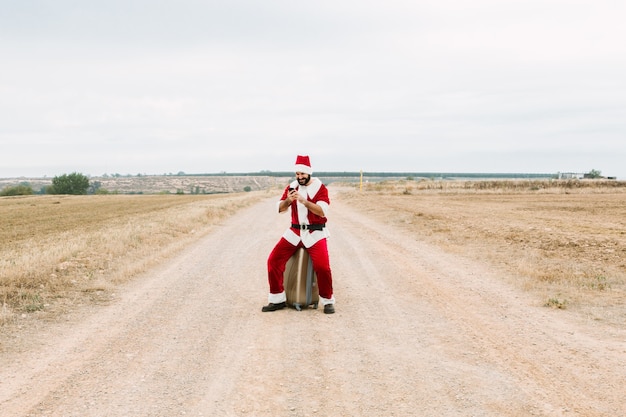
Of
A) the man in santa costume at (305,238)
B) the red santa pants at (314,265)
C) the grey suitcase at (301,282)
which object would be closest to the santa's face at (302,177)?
the man in santa costume at (305,238)

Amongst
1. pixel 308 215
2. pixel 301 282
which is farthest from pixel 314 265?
pixel 308 215

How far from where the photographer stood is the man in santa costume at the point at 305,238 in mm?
7354

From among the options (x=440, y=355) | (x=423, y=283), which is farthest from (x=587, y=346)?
(x=423, y=283)

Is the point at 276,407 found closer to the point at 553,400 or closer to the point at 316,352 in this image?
the point at 316,352

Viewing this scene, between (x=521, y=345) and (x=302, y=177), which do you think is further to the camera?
(x=302, y=177)

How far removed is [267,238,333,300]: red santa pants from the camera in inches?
289

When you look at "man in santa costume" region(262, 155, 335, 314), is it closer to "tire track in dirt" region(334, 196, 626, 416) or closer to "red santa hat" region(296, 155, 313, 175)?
"red santa hat" region(296, 155, 313, 175)

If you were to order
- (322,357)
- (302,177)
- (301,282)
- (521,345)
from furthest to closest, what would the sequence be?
(301,282) < (302,177) < (521,345) < (322,357)

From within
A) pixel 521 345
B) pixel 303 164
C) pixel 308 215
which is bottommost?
pixel 521 345

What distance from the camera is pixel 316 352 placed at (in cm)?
553

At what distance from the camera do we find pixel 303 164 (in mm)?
7457

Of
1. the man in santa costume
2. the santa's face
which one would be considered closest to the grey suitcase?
the man in santa costume

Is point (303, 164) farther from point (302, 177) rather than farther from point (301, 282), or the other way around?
point (301, 282)

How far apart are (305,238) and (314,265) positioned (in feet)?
1.38
